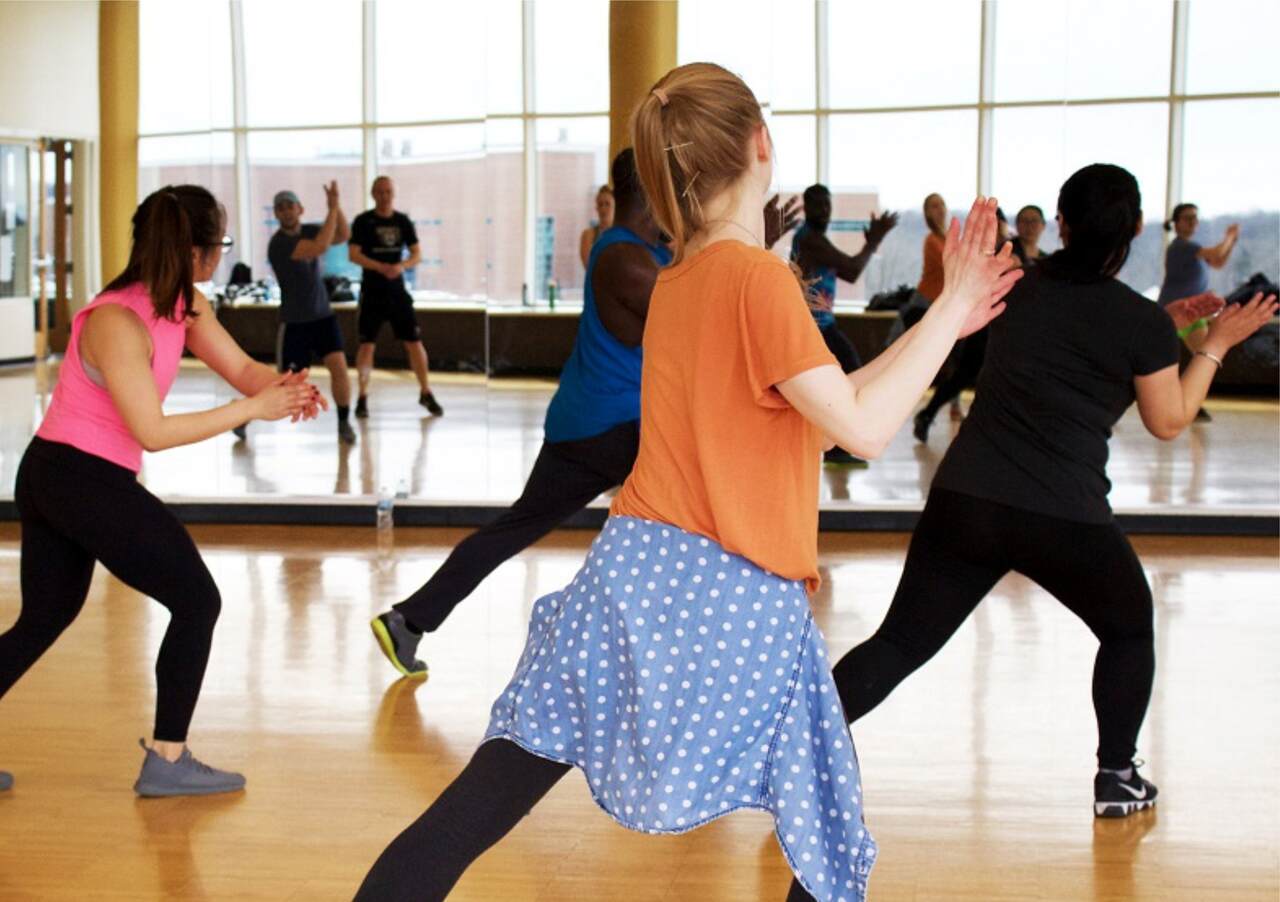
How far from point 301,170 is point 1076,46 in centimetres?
347

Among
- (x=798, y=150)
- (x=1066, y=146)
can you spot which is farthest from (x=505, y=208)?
(x=1066, y=146)

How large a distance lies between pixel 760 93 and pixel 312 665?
3460mm

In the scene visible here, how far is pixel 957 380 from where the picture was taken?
7.79 metres

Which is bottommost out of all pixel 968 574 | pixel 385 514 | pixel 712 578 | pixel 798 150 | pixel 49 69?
pixel 385 514

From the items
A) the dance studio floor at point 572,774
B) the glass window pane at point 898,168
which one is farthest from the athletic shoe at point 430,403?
the glass window pane at point 898,168

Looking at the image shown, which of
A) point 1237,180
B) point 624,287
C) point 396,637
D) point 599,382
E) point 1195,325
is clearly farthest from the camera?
point 1237,180

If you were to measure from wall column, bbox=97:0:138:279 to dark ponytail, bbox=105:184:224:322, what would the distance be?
441cm

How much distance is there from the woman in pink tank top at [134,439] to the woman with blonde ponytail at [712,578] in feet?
4.79

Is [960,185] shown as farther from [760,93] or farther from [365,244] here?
[365,244]

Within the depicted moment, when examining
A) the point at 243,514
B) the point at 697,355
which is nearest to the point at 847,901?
the point at 697,355

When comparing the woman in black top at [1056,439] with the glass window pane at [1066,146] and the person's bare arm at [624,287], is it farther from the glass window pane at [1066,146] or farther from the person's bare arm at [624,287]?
the glass window pane at [1066,146]

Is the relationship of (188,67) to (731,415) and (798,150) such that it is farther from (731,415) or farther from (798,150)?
(731,415)

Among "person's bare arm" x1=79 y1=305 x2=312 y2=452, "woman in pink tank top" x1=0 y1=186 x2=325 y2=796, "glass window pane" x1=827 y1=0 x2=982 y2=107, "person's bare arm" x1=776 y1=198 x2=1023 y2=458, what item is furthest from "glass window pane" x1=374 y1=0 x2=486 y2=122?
"person's bare arm" x1=776 y1=198 x2=1023 y2=458

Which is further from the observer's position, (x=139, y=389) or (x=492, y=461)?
(x=492, y=461)
